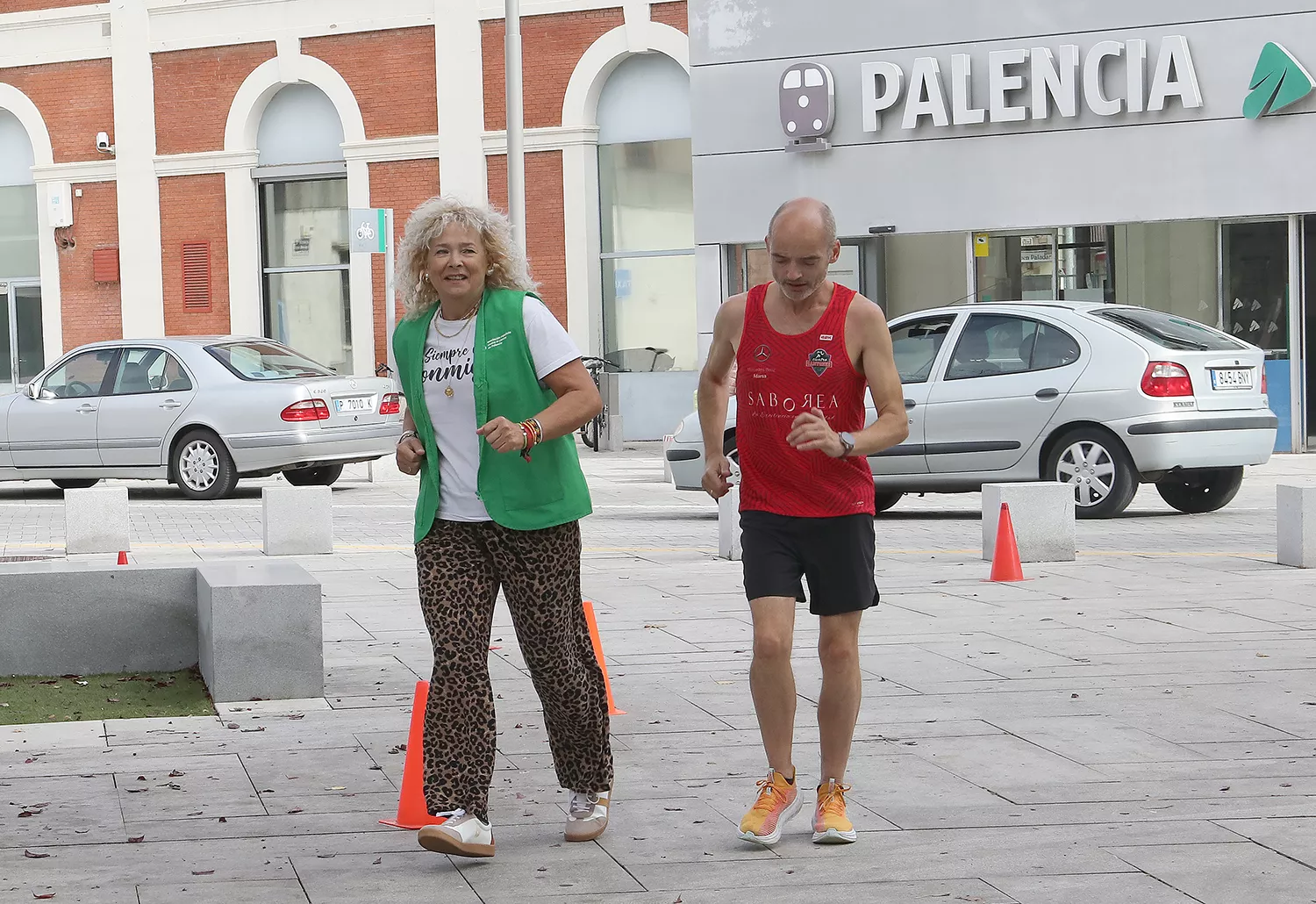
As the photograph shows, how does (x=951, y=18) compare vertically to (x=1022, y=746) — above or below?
above

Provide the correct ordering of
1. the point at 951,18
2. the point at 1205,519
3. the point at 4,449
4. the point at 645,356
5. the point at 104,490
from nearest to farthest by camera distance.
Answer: the point at 104,490 < the point at 1205,519 < the point at 4,449 < the point at 951,18 < the point at 645,356

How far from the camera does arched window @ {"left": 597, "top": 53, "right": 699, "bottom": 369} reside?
2683 centimetres

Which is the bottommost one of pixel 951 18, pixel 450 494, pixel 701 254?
pixel 450 494

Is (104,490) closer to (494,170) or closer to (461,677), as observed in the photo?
(461,677)

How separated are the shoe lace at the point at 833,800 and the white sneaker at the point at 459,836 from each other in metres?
0.89

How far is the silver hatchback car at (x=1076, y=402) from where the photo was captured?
1366 centimetres

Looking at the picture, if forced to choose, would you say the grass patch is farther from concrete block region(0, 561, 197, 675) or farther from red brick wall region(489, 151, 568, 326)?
red brick wall region(489, 151, 568, 326)

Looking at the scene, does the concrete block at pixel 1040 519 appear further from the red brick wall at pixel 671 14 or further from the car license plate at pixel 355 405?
the red brick wall at pixel 671 14

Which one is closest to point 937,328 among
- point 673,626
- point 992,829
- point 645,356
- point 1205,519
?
point 1205,519

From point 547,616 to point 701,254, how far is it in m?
20.0

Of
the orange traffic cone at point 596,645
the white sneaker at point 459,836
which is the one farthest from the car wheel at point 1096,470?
the white sneaker at point 459,836

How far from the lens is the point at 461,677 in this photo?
510 cm

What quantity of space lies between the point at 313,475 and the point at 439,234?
49.5ft

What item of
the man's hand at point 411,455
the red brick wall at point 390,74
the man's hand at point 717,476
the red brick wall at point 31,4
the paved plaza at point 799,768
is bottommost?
the paved plaza at point 799,768
